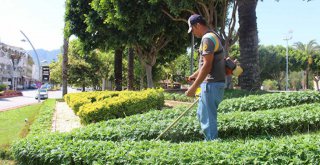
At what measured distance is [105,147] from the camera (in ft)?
15.9

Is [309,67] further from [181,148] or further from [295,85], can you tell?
[181,148]

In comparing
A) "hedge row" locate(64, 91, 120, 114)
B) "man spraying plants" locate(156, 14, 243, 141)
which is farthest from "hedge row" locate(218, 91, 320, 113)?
"hedge row" locate(64, 91, 120, 114)

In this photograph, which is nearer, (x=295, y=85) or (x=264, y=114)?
(x=264, y=114)

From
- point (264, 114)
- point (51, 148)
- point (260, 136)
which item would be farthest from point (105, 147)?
point (264, 114)

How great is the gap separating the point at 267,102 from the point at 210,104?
15.6 ft

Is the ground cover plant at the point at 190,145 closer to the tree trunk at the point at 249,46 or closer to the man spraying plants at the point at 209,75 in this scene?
the man spraying plants at the point at 209,75

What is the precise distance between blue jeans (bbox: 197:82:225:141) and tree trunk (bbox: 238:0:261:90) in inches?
419

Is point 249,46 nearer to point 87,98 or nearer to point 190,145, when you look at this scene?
point 87,98

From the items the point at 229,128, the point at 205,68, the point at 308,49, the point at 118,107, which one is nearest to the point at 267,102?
the point at 229,128

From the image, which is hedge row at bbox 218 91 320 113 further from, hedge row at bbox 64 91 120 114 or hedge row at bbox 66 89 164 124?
hedge row at bbox 64 91 120 114

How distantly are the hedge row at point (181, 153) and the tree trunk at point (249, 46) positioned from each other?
37.3ft

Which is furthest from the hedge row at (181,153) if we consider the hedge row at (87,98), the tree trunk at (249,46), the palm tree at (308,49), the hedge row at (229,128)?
the palm tree at (308,49)

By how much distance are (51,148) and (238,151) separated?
2476mm

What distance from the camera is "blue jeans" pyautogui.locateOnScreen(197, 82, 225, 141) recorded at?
543 cm
